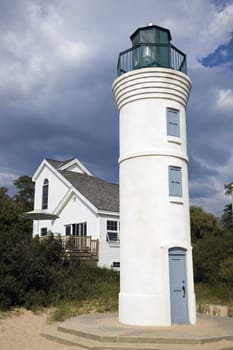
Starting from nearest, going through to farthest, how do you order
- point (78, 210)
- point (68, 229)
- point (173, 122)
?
point (173, 122), point (78, 210), point (68, 229)

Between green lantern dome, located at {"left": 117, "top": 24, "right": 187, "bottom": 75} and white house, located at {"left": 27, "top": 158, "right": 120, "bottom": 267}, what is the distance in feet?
37.9

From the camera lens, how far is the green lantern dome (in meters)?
11.1

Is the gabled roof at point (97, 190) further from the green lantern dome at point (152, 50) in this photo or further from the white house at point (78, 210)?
the green lantern dome at point (152, 50)

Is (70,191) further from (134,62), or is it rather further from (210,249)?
(134,62)

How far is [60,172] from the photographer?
1048 inches

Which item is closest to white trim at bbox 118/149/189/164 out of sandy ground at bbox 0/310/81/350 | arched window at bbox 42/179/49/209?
sandy ground at bbox 0/310/81/350

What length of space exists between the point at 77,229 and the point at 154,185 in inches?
563

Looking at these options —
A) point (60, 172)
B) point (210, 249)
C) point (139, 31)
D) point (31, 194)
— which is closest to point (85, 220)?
point (60, 172)

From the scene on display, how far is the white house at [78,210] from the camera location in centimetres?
2181

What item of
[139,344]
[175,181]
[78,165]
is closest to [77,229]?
[78,165]

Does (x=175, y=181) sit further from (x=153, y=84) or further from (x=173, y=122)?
(x=153, y=84)

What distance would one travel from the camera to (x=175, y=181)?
1077 cm

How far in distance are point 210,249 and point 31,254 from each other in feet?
32.0

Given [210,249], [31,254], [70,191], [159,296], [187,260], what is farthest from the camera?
[70,191]
